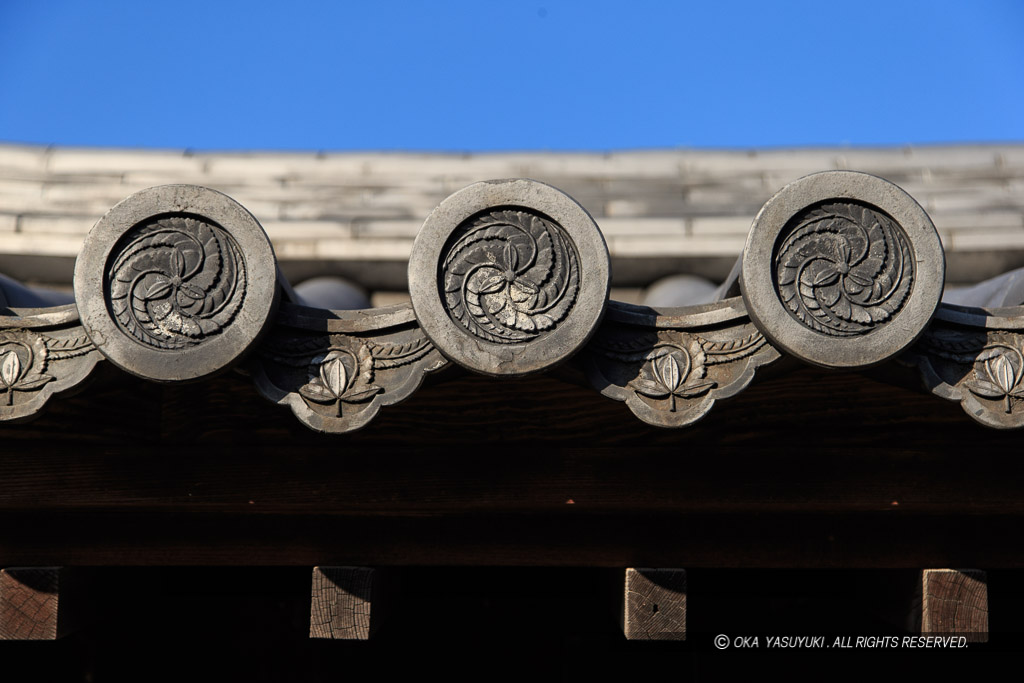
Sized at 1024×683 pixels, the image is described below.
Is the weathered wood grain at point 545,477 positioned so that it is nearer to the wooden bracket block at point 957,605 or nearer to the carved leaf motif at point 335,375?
the wooden bracket block at point 957,605

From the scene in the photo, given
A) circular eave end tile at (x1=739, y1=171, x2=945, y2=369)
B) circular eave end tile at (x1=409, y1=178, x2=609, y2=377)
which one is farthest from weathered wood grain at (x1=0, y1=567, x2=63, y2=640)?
circular eave end tile at (x1=739, y1=171, x2=945, y2=369)

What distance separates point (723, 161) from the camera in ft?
12.2

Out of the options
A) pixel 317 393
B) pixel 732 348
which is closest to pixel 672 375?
pixel 732 348

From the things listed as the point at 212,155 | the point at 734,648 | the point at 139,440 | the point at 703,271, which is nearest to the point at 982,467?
the point at 734,648

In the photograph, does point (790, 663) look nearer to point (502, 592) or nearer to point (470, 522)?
point (502, 592)

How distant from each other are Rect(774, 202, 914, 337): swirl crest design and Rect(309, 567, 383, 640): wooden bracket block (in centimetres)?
116

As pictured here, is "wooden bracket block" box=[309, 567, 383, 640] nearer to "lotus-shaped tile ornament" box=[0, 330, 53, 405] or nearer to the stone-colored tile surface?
"lotus-shaped tile ornament" box=[0, 330, 53, 405]

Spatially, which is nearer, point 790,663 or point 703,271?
point 790,663

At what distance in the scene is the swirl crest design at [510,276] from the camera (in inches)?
59.1

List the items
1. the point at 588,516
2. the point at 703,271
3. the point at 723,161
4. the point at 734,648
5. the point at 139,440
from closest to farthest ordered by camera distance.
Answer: the point at 139,440 → the point at 588,516 → the point at 734,648 → the point at 703,271 → the point at 723,161

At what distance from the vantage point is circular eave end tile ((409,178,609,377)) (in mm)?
1488

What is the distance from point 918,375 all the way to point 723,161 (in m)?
2.27
